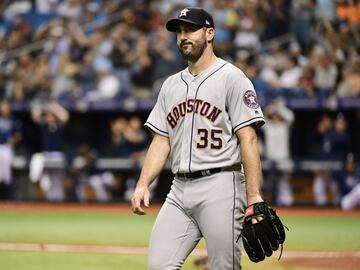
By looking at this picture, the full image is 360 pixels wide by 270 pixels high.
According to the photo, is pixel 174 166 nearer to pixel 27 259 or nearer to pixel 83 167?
pixel 27 259

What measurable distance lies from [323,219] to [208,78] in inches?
336

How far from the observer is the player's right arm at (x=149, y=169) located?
4.59 m

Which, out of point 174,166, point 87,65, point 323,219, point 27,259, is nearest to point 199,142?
point 174,166

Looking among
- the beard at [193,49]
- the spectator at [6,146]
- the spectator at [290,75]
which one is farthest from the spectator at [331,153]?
the beard at [193,49]

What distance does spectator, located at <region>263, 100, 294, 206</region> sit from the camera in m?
14.7

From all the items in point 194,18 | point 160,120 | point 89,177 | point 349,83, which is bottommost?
point 89,177

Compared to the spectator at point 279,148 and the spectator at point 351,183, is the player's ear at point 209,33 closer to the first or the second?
the spectator at point 351,183

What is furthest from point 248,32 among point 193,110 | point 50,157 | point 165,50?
point 193,110

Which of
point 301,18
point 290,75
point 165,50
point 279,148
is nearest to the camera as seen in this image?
point 279,148

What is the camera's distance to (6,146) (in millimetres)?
15672

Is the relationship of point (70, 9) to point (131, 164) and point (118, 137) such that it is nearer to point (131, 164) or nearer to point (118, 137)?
point (118, 137)

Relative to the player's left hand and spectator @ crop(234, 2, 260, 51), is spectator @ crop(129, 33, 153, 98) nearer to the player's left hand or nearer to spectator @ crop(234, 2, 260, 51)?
spectator @ crop(234, 2, 260, 51)

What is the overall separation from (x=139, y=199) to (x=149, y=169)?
0.20 meters

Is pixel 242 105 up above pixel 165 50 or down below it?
above
